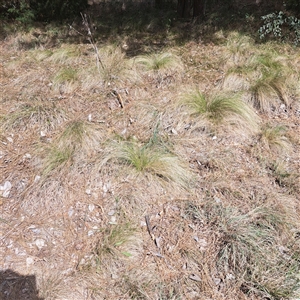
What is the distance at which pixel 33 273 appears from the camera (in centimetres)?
207

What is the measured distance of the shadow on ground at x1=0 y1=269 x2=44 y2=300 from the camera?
76.9 inches

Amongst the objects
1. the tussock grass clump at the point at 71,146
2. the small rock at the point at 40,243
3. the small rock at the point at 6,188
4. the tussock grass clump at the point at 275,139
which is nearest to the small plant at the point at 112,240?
the small rock at the point at 40,243

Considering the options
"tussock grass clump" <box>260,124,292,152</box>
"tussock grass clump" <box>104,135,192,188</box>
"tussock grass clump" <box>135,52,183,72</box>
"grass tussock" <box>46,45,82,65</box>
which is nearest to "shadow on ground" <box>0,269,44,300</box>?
"tussock grass clump" <box>104,135,192,188</box>

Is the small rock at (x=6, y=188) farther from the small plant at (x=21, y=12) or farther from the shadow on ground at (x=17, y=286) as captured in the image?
the small plant at (x=21, y=12)

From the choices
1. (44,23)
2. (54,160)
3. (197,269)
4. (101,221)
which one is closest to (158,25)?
(44,23)

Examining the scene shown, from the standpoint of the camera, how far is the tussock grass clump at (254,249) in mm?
1896

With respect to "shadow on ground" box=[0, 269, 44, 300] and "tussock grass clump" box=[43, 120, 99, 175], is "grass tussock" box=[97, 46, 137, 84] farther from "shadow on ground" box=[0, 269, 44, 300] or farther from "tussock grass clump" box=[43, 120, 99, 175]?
"shadow on ground" box=[0, 269, 44, 300]

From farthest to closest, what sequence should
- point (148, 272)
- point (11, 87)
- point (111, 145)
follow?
point (11, 87), point (111, 145), point (148, 272)

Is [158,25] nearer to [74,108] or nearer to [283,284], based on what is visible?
[74,108]

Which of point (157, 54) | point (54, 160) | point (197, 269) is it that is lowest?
point (197, 269)

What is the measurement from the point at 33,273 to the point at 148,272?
0.89 metres

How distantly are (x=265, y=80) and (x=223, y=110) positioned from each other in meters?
0.97

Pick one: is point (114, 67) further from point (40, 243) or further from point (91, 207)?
point (40, 243)

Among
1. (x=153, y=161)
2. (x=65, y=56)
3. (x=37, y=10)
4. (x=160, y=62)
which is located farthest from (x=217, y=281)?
(x=37, y=10)
